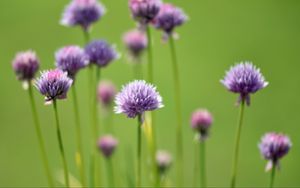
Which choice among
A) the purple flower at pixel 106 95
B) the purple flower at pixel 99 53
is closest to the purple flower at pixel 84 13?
the purple flower at pixel 99 53

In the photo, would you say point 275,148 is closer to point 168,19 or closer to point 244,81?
point 244,81

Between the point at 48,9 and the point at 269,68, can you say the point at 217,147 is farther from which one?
the point at 48,9

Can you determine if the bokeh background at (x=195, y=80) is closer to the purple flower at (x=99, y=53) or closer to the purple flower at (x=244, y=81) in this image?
the purple flower at (x=99, y=53)

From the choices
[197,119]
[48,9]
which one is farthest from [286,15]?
[197,119]

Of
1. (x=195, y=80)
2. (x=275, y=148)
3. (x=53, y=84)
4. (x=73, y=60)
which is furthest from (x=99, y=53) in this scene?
(x=195, y=80)

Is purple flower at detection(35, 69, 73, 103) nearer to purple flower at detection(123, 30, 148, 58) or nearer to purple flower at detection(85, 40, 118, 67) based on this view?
purple flower at detection(85, 40, 118, 67)

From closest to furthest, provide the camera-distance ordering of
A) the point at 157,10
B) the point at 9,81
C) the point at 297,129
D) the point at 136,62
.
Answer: the point at 157,10, the point at 136,62, the point at 297,129, the point at 9,81

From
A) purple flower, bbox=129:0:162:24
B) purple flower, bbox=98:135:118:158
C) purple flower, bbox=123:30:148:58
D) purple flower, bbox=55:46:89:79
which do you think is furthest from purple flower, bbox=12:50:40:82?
purple flower, bbox=123:30:148:58
